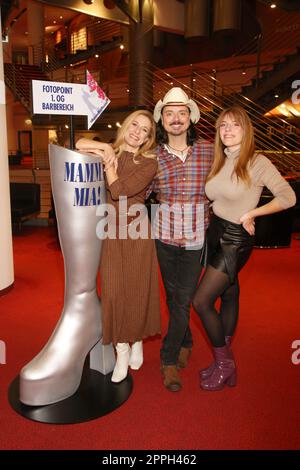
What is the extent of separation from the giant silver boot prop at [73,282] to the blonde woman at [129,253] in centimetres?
7

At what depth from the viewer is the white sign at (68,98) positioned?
6.22 feet

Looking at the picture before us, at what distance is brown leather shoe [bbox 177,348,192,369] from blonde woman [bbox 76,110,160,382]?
41 cm

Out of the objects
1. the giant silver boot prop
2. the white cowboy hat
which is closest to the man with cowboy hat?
the white cowboy hat

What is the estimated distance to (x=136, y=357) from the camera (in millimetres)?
2602

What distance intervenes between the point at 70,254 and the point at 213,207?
763 millimetres

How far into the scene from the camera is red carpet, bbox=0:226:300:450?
76.6 inches

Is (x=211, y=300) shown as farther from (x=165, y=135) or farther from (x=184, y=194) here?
(x=165, y=135)

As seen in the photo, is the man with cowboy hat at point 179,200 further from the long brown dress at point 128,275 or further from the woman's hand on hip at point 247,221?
the woman's hand on hip at point 247,221

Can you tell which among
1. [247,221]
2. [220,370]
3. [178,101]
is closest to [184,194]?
[247,221]

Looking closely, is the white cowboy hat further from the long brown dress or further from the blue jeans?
the blue jeans

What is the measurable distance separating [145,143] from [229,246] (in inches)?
26.5

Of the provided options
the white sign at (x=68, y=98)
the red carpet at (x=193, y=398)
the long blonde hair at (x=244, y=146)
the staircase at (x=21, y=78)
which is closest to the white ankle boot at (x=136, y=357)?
the red carpet at (x=193, y=398)

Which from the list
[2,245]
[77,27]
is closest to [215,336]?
[2,245]
